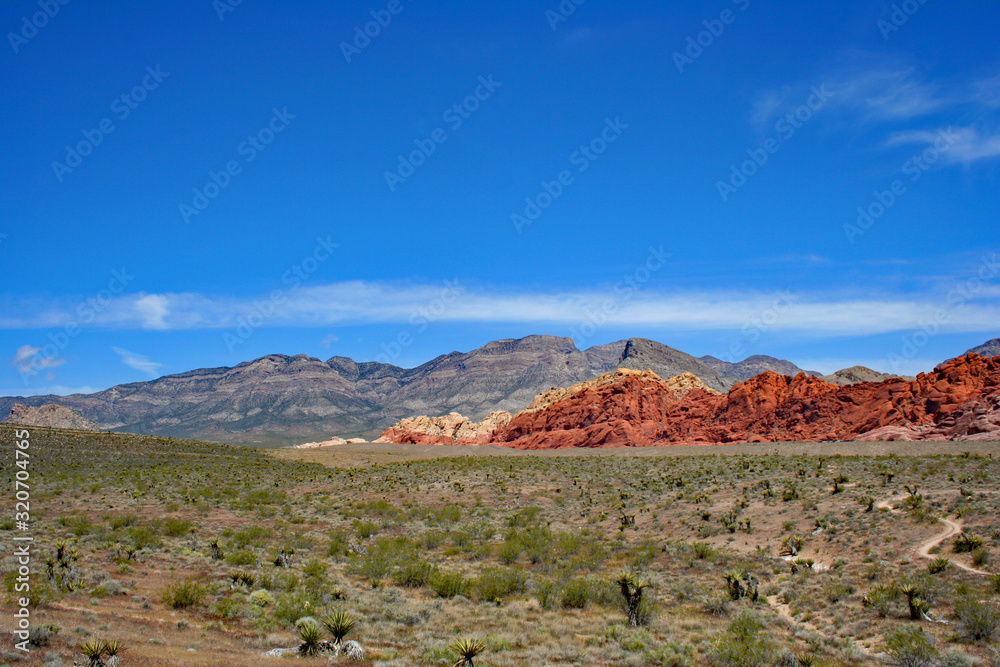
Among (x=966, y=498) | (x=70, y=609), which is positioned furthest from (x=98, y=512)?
(x=966, y=498)

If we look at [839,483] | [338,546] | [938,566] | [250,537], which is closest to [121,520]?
[250,537]

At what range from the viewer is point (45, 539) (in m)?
18.9

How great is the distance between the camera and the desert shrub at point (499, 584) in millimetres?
15859

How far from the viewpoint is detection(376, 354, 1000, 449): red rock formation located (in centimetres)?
5259

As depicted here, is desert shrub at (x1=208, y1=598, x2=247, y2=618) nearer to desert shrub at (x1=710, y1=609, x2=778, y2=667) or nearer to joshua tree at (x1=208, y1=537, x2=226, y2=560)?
joshua tree at (x1=208, y1=537, x2=226, y2=560)

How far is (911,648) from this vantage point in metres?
10.6

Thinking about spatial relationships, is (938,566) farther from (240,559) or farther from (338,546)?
(240,559)

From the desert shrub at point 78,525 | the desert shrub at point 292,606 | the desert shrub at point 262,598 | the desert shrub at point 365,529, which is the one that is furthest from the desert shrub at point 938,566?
the desert shrub at point 78,525

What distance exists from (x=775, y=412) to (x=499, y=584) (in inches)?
2403

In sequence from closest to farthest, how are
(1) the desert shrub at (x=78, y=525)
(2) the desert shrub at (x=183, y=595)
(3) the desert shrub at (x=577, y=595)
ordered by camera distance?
1. (2) the desert shrub at (x=183, y=595)
2. (3) the desert shrub at (x=577, y=595)
3. (1) the desert shrub at (x=78, y=525)

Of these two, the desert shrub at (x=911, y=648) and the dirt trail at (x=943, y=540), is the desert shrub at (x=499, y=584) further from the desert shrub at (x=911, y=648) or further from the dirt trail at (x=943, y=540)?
the dirt trail at (x=943, y=540)

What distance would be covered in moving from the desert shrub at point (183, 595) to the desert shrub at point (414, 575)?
554 cm

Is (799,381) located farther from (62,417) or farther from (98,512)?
(62,417)

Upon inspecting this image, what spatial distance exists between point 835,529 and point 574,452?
51.1 m
